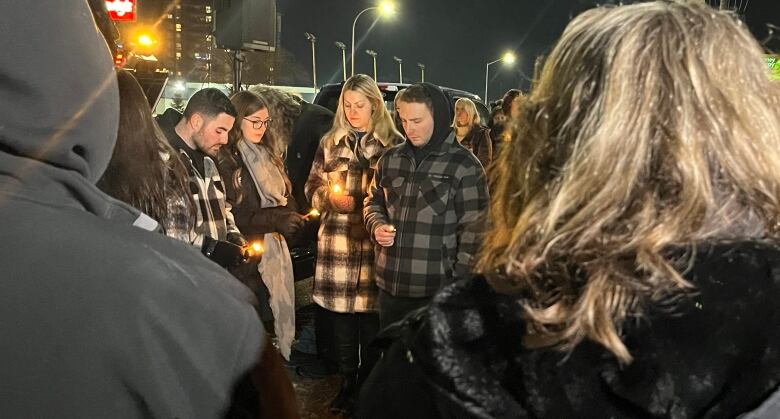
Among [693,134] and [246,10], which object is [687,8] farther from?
[246,10]

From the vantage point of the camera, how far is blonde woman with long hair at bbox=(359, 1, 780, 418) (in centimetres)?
103

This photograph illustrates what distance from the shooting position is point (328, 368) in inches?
208

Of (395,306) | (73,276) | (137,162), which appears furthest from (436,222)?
(73,276)

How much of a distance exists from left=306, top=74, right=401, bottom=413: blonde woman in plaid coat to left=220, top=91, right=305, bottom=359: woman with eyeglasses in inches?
11.1

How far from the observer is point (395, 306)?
4066 millimetres

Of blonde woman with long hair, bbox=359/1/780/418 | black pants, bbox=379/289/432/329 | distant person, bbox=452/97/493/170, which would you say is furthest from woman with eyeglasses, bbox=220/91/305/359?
blonde woman with long hair, bbox=359/1/780/418

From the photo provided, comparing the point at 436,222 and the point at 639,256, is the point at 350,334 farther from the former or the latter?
the point at 639,256

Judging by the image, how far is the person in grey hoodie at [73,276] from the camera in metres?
0.88

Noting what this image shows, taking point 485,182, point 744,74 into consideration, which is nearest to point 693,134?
point 744,74

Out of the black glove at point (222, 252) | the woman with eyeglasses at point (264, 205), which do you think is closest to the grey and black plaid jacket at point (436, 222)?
the black glove at point (222, 252)

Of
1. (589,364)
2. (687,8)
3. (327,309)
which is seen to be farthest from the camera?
(327,309)

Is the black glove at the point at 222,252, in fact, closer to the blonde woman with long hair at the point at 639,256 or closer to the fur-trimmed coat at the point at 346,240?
the fur-trimmed coat at the point at 346,240

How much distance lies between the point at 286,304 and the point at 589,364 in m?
4.14

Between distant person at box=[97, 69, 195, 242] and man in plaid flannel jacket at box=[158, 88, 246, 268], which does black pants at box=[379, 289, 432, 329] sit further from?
distant person at box=[97, 69, 195, 242]
